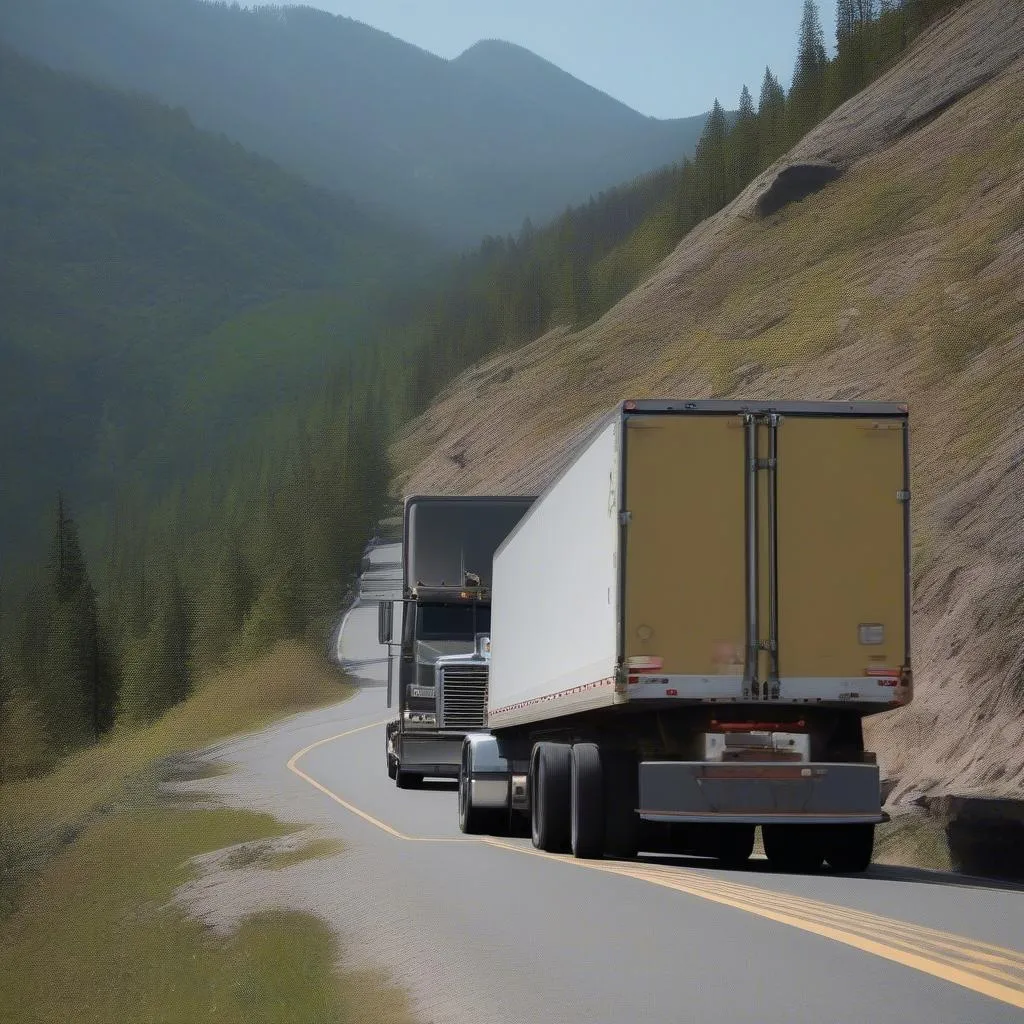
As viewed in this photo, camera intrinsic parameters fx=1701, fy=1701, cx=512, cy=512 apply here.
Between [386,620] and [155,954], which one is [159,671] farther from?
[155,954]

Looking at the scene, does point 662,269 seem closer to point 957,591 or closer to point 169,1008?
point 957,591

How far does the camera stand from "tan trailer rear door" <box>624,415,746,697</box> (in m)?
15.1

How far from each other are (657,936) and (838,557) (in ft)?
17.3

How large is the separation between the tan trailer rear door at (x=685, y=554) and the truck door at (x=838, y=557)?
344 millimetres

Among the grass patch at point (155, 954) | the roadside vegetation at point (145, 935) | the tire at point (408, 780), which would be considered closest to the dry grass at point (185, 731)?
the roadside vegetation at point (145, 935)

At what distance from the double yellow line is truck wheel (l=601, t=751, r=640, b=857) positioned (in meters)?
0.26

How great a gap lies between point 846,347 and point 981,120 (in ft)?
70.1

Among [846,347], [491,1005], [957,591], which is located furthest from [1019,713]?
[846,347]

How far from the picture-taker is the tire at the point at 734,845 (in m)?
18.9

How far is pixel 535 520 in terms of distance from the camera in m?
20.6

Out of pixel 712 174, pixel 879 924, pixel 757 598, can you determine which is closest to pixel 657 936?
pixel 879 924

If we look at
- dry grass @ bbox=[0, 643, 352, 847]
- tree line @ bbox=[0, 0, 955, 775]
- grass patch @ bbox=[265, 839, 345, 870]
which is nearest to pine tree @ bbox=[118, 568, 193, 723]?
tree line @ bbox=[0, 0, 955, 775]

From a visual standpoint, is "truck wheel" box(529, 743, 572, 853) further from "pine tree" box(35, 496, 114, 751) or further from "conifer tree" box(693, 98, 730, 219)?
"conifer tree" box(693, 98, 730, 219)

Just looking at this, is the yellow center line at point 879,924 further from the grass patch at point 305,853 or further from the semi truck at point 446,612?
the semi truck at point 446,612
